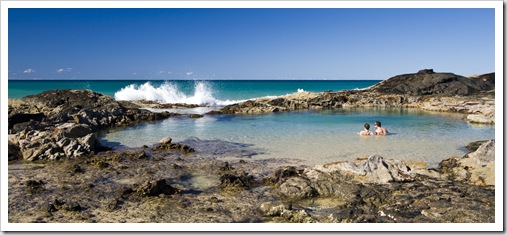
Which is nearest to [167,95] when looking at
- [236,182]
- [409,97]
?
[409,97]

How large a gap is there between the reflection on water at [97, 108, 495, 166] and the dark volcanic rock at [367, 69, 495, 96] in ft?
60.7

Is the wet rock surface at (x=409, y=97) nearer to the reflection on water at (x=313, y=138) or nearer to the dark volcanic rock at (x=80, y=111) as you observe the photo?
the dark volcanic rock at (x=80, y=111)

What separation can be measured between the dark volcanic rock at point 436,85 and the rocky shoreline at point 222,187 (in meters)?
Result: 29.5

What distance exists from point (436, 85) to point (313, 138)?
98.8ft

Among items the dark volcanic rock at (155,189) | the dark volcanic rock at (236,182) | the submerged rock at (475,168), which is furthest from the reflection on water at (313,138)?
the dark volcanic rock at (155,189)

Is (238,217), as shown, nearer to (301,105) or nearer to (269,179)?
(269,179)

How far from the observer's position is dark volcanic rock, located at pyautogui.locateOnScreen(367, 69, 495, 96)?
4084 centimetres

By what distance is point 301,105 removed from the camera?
121 ft

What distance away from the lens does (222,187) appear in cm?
1021

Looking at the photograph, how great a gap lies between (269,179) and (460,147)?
9421 mm

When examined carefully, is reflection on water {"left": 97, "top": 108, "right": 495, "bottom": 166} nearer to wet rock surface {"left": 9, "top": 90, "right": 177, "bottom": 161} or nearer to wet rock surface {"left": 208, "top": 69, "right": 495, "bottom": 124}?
wet rock surface {"left": 9, "top": 90, "right": 177, "bottom": 161}

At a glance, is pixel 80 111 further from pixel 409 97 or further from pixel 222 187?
pixel 409 97

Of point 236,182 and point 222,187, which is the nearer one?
point 222,187

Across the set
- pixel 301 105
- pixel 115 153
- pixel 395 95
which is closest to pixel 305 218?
pixel 115 153
